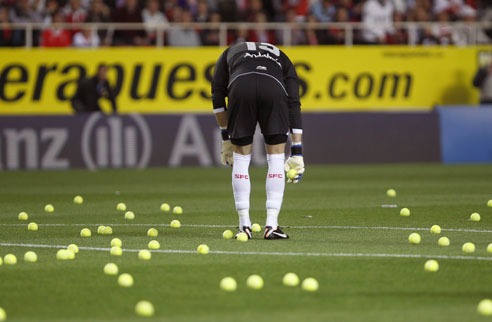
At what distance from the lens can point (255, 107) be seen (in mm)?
11680

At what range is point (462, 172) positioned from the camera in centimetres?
2395

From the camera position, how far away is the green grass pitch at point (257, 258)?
787 cm

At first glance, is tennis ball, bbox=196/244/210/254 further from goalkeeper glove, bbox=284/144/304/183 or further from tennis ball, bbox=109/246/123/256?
goalkeeper glove, bbox=284/144/304/183

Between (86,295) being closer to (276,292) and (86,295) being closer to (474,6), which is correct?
(276,292)

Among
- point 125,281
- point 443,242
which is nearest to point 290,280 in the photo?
point 125,281

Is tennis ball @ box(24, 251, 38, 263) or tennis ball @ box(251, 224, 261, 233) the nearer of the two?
tennis ball @ box(24, 251, 38, 263)

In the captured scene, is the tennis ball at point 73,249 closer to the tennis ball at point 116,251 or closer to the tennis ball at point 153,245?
the tennis ball at point 116,251

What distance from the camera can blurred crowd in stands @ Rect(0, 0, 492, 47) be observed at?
28156 millimetres

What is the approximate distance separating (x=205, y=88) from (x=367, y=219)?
15.8 metres

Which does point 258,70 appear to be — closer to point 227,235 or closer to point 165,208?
point 227,235

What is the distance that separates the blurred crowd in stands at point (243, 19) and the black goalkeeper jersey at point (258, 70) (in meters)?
16.3

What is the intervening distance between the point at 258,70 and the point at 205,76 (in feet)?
58.8

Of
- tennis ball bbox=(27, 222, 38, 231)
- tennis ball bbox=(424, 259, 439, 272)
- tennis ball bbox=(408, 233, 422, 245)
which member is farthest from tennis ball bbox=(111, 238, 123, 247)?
tennis ball bbox=(424, 259, 439, 272)

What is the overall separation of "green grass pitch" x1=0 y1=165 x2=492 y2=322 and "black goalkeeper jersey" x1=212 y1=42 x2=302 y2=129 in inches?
53.5
